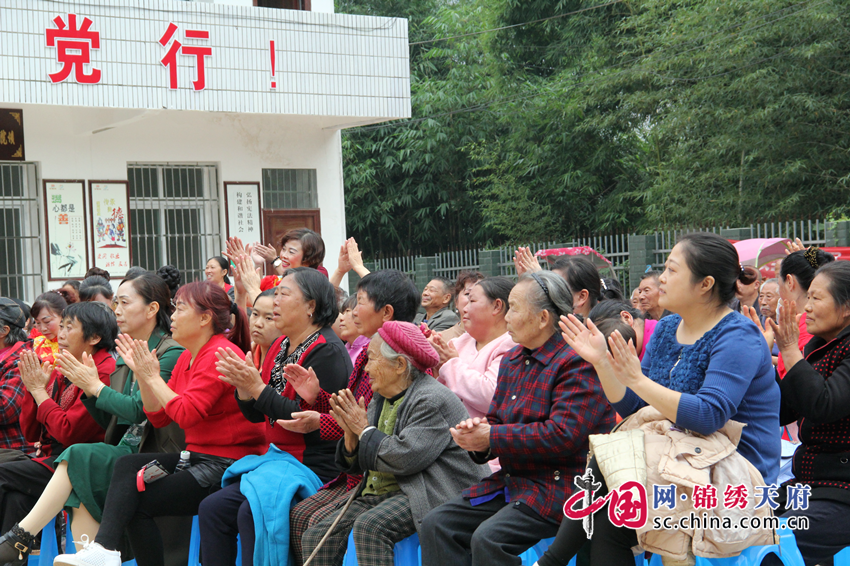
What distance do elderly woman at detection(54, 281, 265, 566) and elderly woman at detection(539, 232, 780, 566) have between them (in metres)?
1.78

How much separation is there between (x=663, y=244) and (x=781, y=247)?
304 cm

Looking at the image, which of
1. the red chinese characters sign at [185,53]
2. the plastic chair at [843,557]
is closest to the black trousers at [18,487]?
the plastic chair at [843,557]

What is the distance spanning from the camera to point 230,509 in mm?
3846

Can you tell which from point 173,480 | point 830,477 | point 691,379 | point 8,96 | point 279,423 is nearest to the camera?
point 691,379

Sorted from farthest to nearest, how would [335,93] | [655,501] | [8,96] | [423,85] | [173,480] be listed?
[423,85], [335,93], [8,96], [173,480], [655,501]

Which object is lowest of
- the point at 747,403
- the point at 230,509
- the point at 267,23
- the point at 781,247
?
the point at 230,509

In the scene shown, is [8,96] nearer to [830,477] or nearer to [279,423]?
[279,423]

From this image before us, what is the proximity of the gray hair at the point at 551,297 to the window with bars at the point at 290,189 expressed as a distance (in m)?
8.21

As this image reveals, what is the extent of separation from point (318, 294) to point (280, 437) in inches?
27.8

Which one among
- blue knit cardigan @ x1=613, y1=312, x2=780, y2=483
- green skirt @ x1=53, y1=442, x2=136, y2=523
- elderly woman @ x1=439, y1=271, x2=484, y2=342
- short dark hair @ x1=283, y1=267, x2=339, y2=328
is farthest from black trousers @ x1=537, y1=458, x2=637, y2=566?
green skirt @ x1=53, y1=442, x2=136, y2=523

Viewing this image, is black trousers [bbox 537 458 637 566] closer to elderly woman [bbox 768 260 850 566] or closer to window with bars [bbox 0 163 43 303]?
elderly woman [bbox 768 260 850 566]

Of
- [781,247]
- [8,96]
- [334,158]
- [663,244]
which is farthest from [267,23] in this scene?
[781,247]

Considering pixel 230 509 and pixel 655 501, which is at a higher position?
pixel 655 501

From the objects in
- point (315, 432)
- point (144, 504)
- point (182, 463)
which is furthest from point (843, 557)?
point (144, 504)
